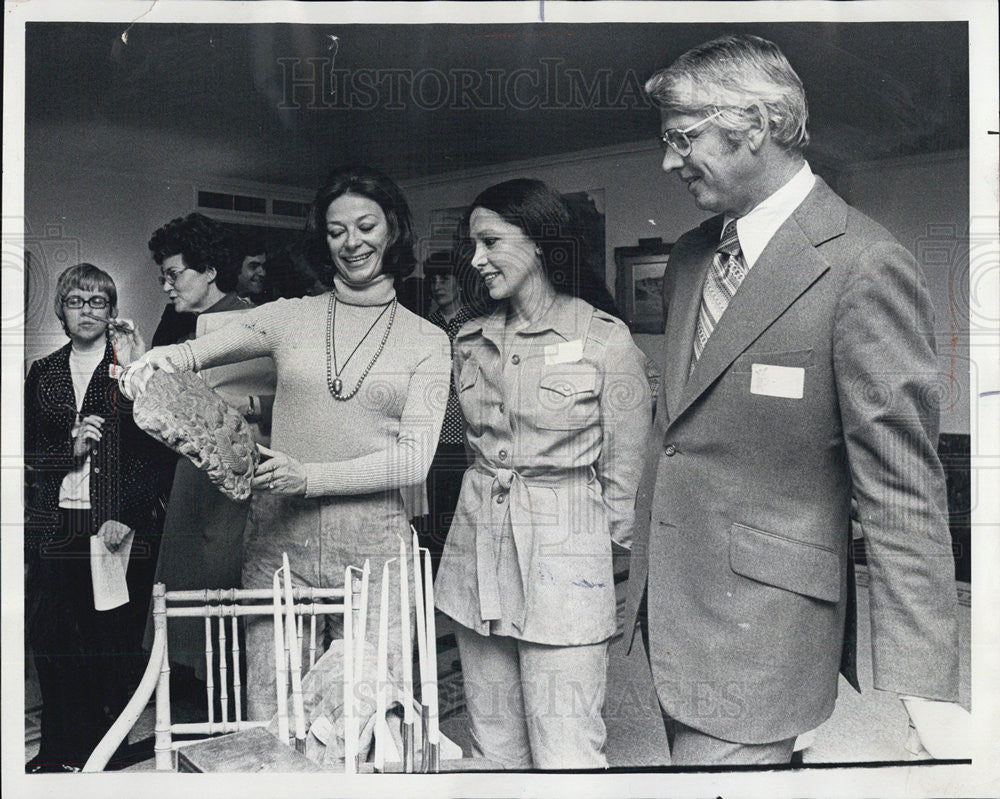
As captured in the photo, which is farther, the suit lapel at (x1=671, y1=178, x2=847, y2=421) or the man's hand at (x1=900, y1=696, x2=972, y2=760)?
the man's hand at (x1=900, y1=696, x2=972, y2=760)

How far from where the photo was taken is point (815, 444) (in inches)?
82.6

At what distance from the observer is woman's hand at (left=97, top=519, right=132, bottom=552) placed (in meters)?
2.36

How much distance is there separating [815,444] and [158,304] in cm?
181

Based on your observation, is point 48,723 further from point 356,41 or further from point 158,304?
point 356,41

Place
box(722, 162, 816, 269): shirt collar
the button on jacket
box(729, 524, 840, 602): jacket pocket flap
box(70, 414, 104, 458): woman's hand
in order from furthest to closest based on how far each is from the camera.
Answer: box(70, 414, 104, 458): woman's hand
the button on jacket
box(722, 162, 816, 269): shirt collar
box(729, 524, 840, 602): jacket pocket flap

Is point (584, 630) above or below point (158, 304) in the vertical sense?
below

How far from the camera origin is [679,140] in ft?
7.30

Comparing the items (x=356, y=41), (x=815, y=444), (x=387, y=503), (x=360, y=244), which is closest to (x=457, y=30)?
(x=356, y=41)

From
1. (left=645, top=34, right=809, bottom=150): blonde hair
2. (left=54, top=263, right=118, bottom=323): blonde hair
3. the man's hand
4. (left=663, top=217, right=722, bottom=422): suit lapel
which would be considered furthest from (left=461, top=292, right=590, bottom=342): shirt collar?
the man's hand

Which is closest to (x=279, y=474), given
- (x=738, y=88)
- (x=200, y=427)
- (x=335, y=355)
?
(x=200, y=427)

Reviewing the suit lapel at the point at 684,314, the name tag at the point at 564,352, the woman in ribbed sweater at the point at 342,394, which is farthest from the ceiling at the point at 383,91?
the name tag at the point at 564,352

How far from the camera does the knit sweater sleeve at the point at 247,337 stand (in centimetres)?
232

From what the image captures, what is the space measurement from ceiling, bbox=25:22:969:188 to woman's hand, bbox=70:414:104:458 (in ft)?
2.37

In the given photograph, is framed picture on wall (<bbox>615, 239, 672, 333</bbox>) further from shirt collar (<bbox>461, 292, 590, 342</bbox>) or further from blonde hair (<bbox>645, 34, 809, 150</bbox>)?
blonde hair (<bbox>645, 34, 809, 150</bbox>)
